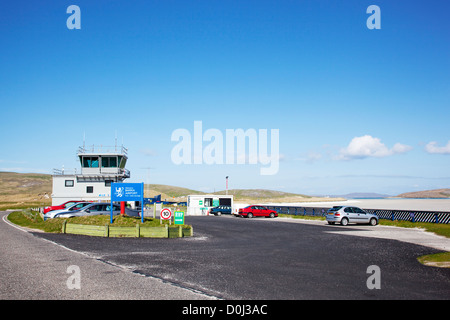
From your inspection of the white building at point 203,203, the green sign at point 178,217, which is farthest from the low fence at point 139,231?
the white building at point 203,203

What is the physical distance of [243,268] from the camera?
36.9 ft

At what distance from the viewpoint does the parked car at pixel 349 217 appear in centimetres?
3046

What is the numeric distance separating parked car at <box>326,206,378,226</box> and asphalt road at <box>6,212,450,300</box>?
12717mm

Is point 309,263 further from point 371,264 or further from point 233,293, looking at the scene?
point 233,293

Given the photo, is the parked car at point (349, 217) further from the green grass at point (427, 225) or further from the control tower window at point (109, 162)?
the control tower window at point (109, 162)

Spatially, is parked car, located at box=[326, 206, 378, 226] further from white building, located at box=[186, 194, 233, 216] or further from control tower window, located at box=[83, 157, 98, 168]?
control tower window, located at box=[83, 157, 98, 168]

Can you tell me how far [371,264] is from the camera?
478 inches

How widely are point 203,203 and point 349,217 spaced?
78.9 feet

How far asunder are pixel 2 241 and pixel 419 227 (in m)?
27.5

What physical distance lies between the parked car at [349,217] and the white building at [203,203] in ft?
70.2

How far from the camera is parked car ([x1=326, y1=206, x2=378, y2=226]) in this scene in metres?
30.5

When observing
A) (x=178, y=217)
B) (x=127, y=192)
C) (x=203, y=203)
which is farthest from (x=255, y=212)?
(x=127, y=192)
